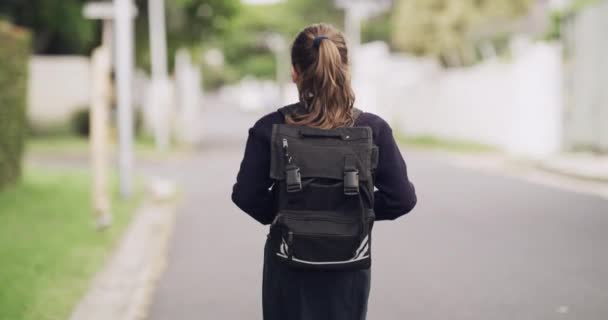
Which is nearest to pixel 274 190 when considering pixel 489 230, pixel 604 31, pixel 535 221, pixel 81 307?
pixel 81 307

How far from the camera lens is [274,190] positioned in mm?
3387

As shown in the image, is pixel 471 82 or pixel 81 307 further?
pixel 471 82

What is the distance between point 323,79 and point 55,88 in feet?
93.2

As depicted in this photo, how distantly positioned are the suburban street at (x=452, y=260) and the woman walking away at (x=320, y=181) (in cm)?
254

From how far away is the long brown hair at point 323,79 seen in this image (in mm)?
3215

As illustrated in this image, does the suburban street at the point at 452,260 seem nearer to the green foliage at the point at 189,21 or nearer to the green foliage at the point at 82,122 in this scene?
the green foliage at the point at 82,122

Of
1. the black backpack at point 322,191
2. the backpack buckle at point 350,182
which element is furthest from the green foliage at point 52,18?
the backpack buckle at point 350,182

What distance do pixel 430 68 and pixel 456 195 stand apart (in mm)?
19004

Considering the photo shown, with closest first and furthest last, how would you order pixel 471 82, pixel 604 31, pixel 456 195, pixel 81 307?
pixel 81 307 → pixel 456 195 → pixel 604 31 → pixel 471 82

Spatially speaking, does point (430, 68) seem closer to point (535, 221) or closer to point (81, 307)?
point (535, 221)

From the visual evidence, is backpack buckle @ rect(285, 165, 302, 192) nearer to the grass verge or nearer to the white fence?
the white fence

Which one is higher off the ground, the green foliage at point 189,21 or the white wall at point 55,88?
the green foliage at point 189,21

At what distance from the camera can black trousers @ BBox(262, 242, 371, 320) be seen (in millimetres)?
3344

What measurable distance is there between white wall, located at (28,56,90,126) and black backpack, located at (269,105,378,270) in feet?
92.2
